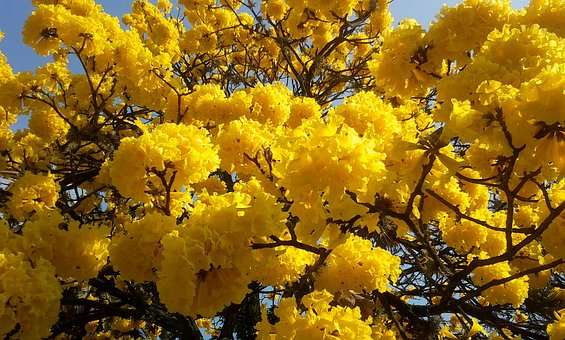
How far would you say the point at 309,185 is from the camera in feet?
6.17

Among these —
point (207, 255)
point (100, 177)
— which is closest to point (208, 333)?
point (100, 177)

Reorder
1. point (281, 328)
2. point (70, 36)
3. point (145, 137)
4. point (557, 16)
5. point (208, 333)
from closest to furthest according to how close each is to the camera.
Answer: point (281, 328) < point (145, 137) < point (557, 16) < point (70, 36) < point (208, 333)

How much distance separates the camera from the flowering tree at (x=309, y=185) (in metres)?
1.89

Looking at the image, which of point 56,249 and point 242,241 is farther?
point 56,249

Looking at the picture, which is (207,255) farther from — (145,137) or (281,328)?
(145,137)

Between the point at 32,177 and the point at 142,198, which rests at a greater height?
the point at 32,177

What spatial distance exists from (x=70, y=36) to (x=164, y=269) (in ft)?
10.2

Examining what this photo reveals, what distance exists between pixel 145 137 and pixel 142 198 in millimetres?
403

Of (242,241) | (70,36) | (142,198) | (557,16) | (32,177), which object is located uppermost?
(70,36)

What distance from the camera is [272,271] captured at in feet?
9.98

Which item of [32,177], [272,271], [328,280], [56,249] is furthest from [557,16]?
[32,177]

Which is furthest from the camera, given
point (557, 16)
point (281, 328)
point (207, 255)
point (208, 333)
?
point (208, 333)

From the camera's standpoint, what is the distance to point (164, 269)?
206 centimetres

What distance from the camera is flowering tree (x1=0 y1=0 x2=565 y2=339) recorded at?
189 centimetres
